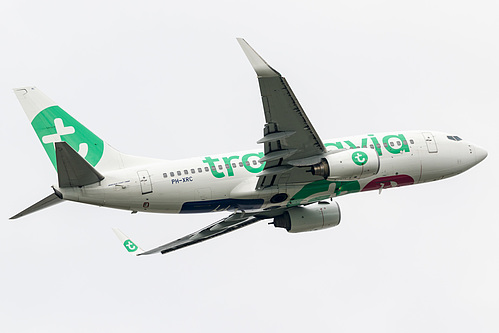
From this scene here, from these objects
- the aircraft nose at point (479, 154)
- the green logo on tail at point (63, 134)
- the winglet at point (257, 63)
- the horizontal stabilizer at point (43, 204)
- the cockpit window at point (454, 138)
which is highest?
the winglet at point (257, 63)

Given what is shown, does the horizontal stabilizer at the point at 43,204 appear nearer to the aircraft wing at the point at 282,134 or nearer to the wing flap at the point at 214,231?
the wing flap at the point at 214,231

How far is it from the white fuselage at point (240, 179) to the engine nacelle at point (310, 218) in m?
2.52

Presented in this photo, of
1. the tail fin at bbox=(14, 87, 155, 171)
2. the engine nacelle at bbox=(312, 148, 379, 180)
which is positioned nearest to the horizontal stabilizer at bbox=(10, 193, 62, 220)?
the tail fin at bbox=(14, 87, 155, 171)

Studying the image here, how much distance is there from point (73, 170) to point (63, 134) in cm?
570

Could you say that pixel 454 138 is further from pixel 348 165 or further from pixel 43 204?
pixel 43 204

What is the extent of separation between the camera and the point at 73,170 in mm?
48750

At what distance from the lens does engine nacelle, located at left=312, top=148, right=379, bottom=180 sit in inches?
2057

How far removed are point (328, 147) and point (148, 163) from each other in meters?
10.9

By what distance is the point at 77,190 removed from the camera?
5019cm

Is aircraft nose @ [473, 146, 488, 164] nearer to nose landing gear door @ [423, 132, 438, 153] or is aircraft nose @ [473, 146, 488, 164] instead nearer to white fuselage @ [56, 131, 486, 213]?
white fuselage @ [56, 131, 486, 213]

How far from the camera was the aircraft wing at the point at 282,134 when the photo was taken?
45.9m

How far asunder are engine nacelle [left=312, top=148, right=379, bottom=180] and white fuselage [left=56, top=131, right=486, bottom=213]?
1.84m

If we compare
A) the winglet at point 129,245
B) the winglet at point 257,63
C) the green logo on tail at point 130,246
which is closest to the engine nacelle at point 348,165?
the winglet at point 257,63

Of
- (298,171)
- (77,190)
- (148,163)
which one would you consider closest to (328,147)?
(298,171)
